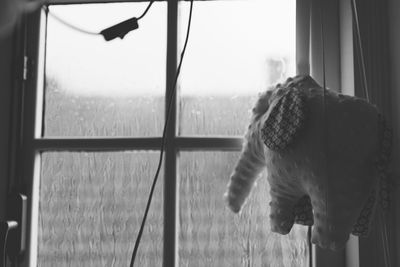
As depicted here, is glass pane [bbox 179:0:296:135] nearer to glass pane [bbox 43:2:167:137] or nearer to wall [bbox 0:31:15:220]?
glass pane [bbox 43:2:167:137]

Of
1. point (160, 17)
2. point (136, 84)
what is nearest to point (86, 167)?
point (136, 84)

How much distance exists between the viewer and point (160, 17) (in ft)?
3.22

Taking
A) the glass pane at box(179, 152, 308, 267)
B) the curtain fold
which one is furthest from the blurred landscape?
the curtain fold

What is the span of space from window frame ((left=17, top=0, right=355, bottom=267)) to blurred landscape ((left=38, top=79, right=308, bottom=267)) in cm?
2

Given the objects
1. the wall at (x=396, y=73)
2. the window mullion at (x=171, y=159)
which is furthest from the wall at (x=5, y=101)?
the wall at (x=396, y=73)

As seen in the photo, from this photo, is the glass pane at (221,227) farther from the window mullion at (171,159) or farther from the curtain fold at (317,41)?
the curtain fold at (317,41)

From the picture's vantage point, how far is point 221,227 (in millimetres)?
904

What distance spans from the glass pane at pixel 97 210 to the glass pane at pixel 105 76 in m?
0.08

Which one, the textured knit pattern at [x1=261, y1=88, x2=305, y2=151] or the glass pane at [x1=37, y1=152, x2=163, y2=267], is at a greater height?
the textured knit pattern at [x1=261, y1=88, x2=305, y2=151]

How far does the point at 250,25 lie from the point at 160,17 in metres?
0.22

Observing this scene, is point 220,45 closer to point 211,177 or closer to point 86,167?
point 211,177

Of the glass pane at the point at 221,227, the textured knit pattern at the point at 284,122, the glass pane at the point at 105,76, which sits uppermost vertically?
the glass pane at the point at 105,76

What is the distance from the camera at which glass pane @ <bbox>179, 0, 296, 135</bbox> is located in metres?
0.94

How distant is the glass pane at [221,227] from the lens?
88 centimetres
